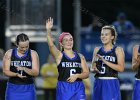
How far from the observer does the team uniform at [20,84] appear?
36.5 feet

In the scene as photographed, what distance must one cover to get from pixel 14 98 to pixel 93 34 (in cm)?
770

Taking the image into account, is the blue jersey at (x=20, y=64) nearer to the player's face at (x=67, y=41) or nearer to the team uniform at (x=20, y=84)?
the team uniform at (x=20, y=84)

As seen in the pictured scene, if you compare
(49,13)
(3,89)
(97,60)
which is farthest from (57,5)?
(97,60)

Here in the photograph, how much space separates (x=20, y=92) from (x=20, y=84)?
0.14 m

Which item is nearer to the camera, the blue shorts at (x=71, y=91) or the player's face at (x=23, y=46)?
the blue shorts at (x=71, y=91)

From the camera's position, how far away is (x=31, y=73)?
11039mm

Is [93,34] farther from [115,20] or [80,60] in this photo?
[80,60]

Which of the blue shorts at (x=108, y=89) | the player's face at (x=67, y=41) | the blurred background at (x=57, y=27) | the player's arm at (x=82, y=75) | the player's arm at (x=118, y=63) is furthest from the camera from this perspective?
the blurred background at (x=57, y=27)

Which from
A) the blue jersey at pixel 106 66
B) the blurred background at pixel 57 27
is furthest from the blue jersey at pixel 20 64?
the blurred background at pixel 57 27

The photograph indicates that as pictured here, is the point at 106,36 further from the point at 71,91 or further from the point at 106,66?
the point at 71,91

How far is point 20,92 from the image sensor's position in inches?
437

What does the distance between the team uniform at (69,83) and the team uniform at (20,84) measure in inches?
21.8

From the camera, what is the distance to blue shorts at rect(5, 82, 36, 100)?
1111 cm

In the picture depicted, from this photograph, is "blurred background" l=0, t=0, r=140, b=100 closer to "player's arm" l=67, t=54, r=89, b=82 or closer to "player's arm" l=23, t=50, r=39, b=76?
"player's arm" l=23, t=50, r=39, b=76
